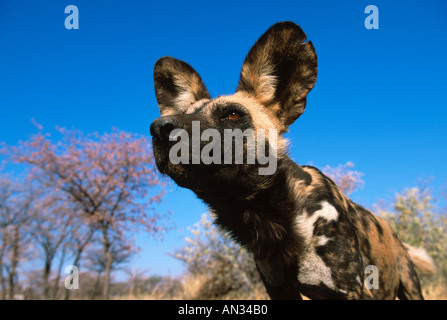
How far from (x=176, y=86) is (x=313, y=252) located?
2352mm

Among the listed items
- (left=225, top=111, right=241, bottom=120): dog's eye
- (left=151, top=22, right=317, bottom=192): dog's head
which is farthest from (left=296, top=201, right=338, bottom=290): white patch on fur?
(left=225, top=111, right=241, bottom=120): dog's eye

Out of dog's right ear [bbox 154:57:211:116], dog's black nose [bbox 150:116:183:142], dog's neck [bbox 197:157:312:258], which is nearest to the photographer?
dog's black nose [bbox 150:116:183:142]

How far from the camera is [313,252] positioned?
249 cm

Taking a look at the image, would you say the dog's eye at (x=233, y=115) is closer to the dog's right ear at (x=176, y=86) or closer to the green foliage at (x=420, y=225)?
the dog's right ear at (x=176, y=86)

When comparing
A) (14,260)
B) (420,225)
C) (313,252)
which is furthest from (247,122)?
(14,260)

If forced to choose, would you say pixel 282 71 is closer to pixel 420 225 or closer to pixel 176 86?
pixel 176 86

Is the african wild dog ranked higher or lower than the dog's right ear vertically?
lower

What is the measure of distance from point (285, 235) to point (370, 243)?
3.03 ft

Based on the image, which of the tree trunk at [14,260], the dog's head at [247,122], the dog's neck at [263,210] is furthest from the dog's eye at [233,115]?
the tree trunk at [14,260]

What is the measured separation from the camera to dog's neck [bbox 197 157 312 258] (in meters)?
2.60

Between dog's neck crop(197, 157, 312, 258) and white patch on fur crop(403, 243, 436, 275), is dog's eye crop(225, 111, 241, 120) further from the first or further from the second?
Answer: white patch on fur crop(403, 243, 436, 275)

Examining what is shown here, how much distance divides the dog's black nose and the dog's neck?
0.63 metres

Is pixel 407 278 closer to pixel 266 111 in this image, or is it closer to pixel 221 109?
pixel 266 111
